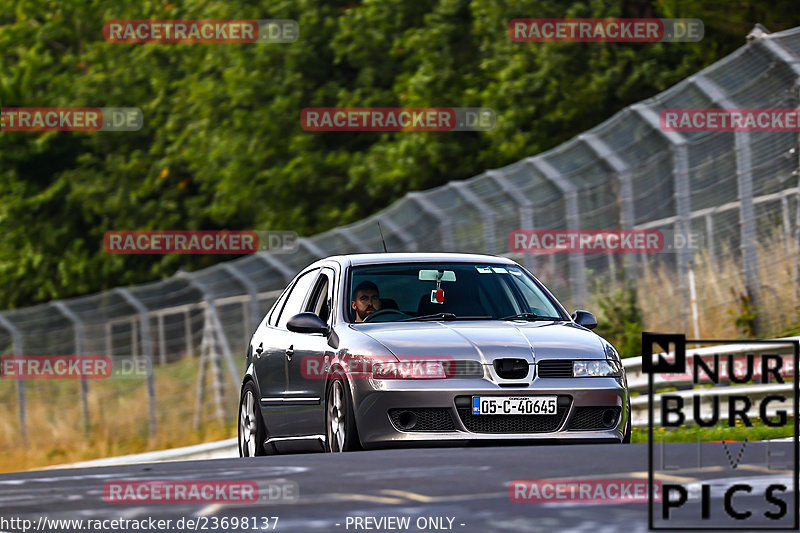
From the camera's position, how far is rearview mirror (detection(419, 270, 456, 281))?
11758mm

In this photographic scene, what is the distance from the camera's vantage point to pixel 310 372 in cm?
1145

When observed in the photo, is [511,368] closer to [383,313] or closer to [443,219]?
[383,313]

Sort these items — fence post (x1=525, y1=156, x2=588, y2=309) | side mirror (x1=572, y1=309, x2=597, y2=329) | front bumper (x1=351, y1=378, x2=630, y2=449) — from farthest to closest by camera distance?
1. fence post (x1=525, y1=156, x2=588, y2=309)
2. side mirror (x1=572, y1=309, x2=597, y2=329)
3. front bumper (x1=351, y1=378, x2=630, y2=449)

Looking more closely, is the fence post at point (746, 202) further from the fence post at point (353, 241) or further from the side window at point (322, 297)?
the side window at point (322, 297)

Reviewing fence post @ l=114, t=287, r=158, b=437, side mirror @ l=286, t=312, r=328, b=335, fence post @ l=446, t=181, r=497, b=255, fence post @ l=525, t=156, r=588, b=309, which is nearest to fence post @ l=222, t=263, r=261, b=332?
fence post @ l=114, t=287, r=158, b=437

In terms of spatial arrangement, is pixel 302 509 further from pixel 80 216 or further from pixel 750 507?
pixel 80 216

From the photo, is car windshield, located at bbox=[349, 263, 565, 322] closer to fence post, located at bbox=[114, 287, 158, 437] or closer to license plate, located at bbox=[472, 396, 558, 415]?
license plate, located at bbox=[472, 396, 558, 415]

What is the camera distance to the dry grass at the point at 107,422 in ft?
81.3

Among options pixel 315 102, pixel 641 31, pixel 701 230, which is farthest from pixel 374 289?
pixel 315 102

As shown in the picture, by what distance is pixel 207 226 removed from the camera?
41.2m

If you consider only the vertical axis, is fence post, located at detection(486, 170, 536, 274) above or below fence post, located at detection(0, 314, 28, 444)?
above

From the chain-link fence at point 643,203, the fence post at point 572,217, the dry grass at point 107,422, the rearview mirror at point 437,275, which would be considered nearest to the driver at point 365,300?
the rearview mirror at point 437,275

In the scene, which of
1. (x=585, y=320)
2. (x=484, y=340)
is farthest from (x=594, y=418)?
(x=585, y=320)

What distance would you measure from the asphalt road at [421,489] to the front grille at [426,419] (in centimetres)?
19
